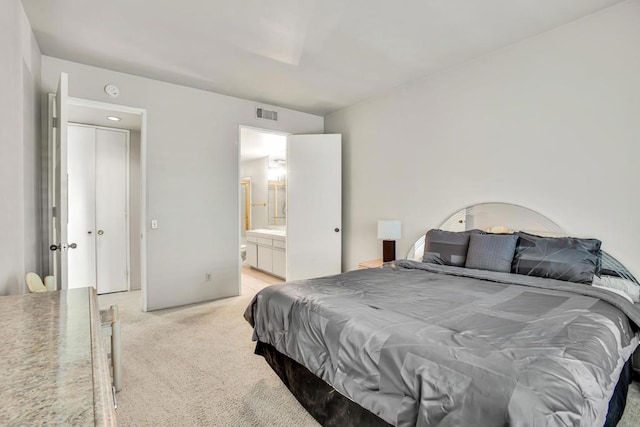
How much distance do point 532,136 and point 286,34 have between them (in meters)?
2.35

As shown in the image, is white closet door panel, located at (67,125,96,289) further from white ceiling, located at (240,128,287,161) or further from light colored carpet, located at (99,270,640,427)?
white ceiling, located at (240,128,287,161)

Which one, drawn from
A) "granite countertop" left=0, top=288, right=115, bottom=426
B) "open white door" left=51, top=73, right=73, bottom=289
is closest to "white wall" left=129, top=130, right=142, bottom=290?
"open white door" left=51, top=73, right=73, bottom=289

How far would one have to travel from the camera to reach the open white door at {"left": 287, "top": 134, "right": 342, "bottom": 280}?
15.4 feet

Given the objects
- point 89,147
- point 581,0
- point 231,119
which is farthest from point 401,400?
point 89,147

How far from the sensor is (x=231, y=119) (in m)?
4.31

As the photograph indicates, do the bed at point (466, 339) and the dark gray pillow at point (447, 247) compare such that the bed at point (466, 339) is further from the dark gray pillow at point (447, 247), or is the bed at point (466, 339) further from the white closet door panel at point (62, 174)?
the white closet door panel at point (62, 174)

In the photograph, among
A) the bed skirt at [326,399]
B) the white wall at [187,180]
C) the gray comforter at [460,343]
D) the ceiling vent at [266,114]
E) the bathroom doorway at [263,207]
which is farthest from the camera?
the bathroom doorway at [263,207]

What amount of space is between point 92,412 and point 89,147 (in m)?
5.00

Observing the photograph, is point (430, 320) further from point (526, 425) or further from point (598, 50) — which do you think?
point (598, 50)

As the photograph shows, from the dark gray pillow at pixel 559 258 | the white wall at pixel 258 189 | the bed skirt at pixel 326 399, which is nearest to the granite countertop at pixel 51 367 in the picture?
the bed skirt at pixel 326 399

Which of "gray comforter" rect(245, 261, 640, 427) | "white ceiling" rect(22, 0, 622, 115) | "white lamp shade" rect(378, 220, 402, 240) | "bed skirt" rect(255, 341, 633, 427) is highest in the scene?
"white ceiling" rect(22, 0, 622, 115)

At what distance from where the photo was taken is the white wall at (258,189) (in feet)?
23.5

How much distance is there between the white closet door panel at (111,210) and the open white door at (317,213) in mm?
2453

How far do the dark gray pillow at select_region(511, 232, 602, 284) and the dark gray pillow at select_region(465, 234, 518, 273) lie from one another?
64 mm
